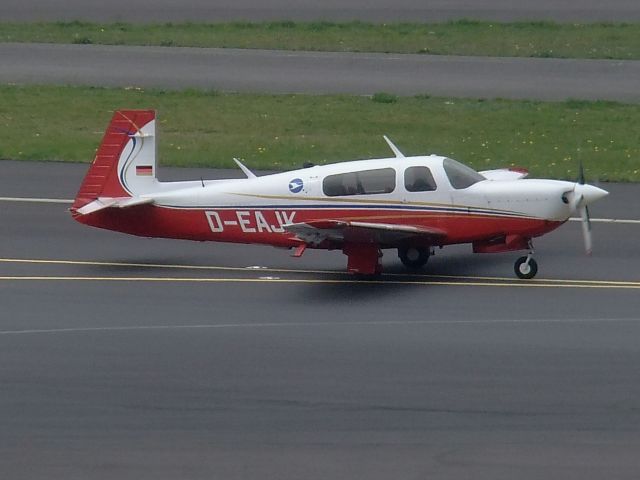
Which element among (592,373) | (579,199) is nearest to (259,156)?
(579,199)

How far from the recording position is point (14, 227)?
893 inches

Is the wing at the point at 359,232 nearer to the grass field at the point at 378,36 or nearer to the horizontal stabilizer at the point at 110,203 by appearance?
the horizontal stabilizer at the point at 110,203

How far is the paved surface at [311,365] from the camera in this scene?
13.0m

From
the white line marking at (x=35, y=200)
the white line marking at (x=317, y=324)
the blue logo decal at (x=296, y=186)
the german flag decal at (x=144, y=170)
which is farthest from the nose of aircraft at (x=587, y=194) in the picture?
the white line marking at (x=35, y=200)

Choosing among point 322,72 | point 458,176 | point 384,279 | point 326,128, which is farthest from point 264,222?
point 322,72

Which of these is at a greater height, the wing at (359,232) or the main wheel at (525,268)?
the wing at (359,232)

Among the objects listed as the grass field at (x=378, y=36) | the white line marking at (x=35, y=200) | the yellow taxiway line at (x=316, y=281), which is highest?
the grass field at (x=378, y=36)

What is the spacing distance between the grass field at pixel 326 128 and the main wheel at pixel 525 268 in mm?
6616

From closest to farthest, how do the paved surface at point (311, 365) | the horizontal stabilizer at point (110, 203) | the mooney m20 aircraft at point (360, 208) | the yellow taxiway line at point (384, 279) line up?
the paved surface at point (311, 365) < the mooney m20 aircraft at point (360, 208) < the yellow taxiway line at point (384, 279) < the horizontal stabilizer at point (110, 203)

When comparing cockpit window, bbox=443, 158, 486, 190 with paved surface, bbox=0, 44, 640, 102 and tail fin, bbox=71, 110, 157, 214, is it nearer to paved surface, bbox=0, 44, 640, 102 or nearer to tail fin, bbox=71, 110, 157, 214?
tail fin, bbox=71, 110, 157, 214

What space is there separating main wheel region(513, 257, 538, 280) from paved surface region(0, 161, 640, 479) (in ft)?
1.29

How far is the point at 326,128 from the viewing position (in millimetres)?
30156

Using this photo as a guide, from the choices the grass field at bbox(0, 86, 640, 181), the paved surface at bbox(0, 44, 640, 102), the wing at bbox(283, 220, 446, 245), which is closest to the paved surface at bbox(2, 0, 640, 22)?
the paved surface at bbox(0, 44, 640, 102)

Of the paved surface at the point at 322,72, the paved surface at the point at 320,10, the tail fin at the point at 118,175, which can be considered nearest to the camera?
the tail fin at the point at 118,175
